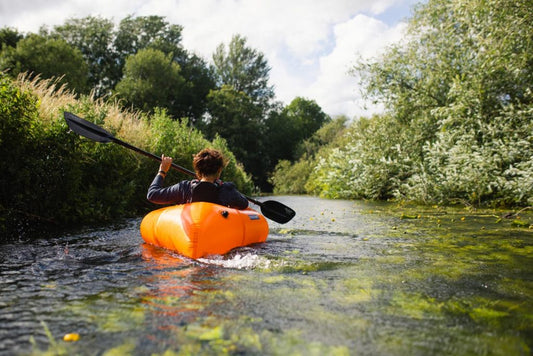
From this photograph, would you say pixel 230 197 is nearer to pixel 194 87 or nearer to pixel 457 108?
pixel 457 108

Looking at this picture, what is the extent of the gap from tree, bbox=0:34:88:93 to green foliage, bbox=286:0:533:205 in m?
21.6

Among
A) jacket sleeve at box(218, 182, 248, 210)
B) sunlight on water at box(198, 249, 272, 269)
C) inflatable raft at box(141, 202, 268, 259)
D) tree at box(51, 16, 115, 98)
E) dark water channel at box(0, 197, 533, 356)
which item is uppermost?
tree at box(51, 16, 115, 98)

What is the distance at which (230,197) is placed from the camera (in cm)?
470

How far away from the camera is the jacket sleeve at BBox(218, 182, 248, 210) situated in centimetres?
466

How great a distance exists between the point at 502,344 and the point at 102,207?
21.6ft

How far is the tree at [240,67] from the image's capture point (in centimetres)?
4538

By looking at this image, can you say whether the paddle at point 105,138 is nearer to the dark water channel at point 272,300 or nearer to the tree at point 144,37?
the dark water channel at point 272,300

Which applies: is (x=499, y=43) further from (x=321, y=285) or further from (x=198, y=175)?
(x=321, y=285)

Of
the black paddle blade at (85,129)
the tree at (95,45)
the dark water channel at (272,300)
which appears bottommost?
the dark water channel at (272,300)

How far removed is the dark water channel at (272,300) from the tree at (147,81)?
31423 mm

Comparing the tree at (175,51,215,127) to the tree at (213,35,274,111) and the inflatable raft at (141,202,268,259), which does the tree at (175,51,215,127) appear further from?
the inflatable raft at (141,202,268,259)

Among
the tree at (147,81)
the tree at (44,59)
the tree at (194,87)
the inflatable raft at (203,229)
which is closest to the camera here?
the inflatable raft at (203,229)

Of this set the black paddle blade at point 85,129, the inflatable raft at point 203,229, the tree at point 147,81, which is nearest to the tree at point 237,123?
the tree at point 147,81

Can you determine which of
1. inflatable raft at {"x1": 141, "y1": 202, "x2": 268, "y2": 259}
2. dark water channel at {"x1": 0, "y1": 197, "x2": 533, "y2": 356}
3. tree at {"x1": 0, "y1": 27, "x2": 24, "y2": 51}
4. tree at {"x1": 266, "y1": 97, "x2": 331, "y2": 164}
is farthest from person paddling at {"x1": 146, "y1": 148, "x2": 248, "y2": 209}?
tree at {"x1": 266, "y1": 97, "x2": 331, "y2": 164}
